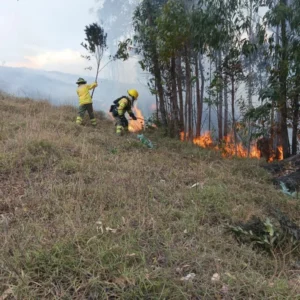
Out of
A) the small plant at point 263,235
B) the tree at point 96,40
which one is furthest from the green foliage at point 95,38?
the small plant at point 263,235

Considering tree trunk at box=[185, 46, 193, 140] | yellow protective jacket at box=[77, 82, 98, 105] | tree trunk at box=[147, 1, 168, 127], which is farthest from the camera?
tree trunk at box=[147, 1, 168, 127]

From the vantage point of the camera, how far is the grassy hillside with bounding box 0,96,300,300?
1703 millimetres

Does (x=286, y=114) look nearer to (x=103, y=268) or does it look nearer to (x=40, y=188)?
(x=40, y=188)

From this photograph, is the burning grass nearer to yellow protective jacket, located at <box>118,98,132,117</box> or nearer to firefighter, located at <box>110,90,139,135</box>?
firefighter, located at <box>110,90,139,135</box>

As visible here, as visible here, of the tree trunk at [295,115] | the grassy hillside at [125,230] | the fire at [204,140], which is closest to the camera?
the grassy hillside at [125,230]

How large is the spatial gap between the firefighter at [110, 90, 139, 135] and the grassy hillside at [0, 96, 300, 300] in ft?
11.1

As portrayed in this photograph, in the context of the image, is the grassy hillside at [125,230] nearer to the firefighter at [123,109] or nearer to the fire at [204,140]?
the firefighter at [123,109]

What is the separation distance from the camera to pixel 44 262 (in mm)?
1814

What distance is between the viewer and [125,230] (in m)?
2.30

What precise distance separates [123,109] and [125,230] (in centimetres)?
600

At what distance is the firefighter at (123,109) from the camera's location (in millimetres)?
7949

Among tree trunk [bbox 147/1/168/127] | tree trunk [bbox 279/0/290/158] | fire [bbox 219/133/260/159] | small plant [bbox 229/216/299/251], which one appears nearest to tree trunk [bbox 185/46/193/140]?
tree trunk [bbox 147/1/168/127]

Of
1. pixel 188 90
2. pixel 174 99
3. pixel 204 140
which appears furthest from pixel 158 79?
pixel 204 140

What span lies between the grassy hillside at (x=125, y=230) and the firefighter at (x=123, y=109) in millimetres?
3379
